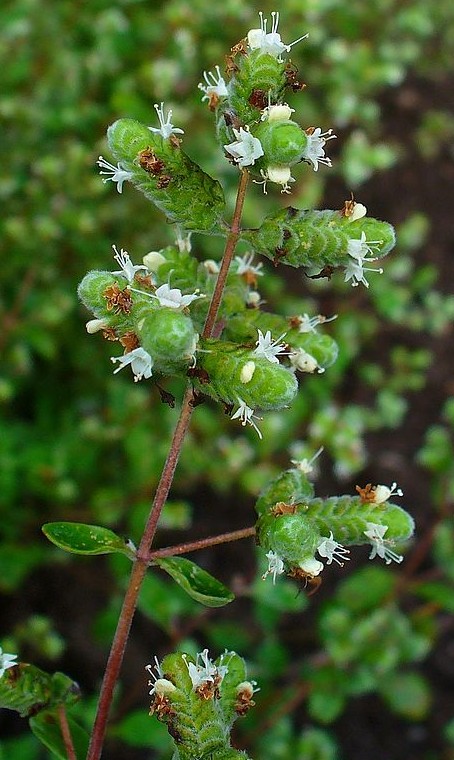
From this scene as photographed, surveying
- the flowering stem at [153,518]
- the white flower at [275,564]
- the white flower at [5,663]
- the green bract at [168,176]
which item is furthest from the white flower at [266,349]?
the white flower at [5,663]

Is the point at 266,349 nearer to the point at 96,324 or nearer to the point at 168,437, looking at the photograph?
the point at 96,324

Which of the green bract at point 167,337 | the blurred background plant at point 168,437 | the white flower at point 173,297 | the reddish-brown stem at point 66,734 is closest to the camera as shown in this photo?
the green bract at point 167,337

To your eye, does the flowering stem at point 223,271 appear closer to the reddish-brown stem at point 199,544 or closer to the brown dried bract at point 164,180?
the brown dried bract at point 164,180

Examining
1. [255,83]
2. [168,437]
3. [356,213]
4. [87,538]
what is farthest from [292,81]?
[168,437]

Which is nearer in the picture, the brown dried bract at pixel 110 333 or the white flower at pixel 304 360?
the brown dried bract at pixel 110 333

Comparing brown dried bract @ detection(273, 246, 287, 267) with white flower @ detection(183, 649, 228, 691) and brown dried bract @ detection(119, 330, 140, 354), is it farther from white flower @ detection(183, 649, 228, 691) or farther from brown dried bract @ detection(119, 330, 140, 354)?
white flower @ detection(183, 649, 228, 691)

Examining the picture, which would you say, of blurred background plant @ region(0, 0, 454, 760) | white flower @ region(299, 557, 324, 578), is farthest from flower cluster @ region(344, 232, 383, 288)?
blurred background plant @ region(0, 0, 454, 760)
